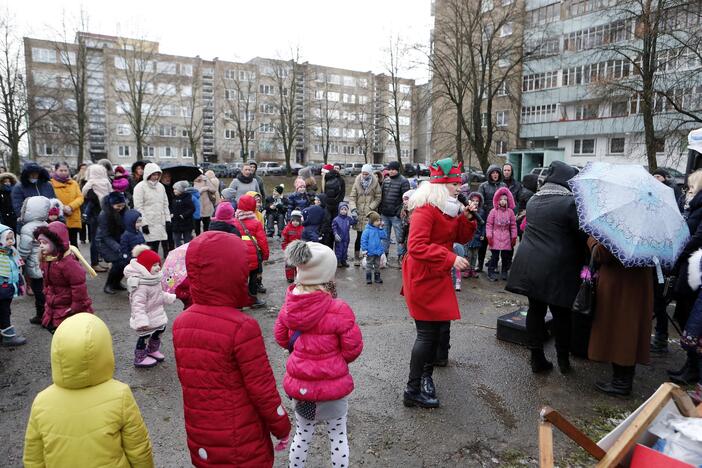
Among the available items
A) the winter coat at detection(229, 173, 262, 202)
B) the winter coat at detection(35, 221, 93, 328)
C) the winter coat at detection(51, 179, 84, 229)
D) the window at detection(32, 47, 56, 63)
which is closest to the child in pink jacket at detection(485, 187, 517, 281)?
the winter coat at detection(229, 173, 262, 202)

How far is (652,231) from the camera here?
143 inches

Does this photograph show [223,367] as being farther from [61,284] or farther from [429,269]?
[61,284]

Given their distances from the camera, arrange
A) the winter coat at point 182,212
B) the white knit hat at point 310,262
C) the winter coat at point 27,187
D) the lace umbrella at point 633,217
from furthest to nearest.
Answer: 1. the winter coat at point 182,212
2. the winter coat at point 27,187
3. the lace umbrella at point 633,217
4. the white knit hat at point 310,262

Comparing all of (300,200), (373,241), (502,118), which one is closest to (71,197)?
(300,200)

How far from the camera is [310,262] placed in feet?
8.98

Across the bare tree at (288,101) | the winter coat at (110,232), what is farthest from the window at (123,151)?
the winter coat at (110,232)

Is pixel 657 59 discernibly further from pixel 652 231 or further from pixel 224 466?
pixel 224 466

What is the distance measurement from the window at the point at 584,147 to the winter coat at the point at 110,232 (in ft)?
146

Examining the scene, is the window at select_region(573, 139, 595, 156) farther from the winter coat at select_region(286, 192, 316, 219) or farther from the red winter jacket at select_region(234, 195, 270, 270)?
the red winter jacket at select_region(234, 195, 270, 270)

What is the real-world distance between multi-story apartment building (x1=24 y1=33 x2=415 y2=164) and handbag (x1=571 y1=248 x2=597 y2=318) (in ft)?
153

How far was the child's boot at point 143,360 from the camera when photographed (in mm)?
4695

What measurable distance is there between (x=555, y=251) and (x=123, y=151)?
6634 centimetres

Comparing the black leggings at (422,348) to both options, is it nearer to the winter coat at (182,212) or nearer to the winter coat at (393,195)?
the winter coat at (393,195)

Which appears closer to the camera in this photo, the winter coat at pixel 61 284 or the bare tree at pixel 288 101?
the winter coat at pixel 61 284
